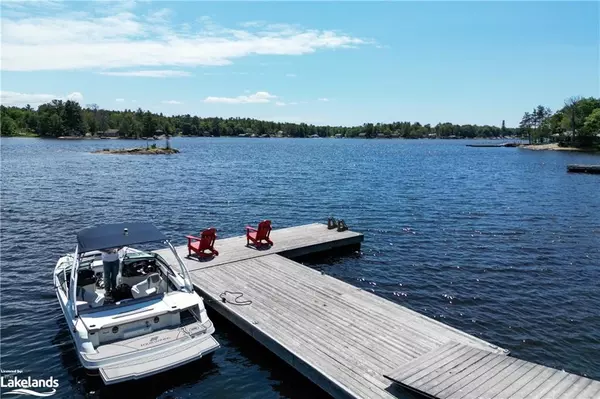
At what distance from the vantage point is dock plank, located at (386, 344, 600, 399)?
738 centimetres

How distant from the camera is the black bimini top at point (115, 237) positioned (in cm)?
1053

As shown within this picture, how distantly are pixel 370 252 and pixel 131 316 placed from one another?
12.8 m

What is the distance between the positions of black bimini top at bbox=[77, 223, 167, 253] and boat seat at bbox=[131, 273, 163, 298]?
120 cm

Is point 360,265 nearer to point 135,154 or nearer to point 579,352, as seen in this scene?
point 579,352

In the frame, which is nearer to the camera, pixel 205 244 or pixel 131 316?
pixel 131 316

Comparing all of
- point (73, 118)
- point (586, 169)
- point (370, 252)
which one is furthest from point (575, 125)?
point (73, 118)

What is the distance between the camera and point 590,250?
2091cm

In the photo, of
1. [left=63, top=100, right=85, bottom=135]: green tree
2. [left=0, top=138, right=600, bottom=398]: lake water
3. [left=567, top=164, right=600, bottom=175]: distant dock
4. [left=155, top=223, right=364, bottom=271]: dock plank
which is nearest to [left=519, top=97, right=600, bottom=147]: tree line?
[left=567, top=164, right=600, bottom=175]: distant dock

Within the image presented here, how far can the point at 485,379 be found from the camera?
788cm

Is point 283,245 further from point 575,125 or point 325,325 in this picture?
point 575,125

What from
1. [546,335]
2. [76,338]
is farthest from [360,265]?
[76,338]

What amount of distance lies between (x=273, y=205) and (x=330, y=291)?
19654mm

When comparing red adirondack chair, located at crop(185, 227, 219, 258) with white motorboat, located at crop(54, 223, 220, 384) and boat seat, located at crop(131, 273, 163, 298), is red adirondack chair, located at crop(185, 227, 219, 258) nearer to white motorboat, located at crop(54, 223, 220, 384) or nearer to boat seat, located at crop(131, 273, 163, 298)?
white motorboat, located at crop(54, 223, 220, 384)

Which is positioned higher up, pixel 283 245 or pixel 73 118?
pixel 73 118
